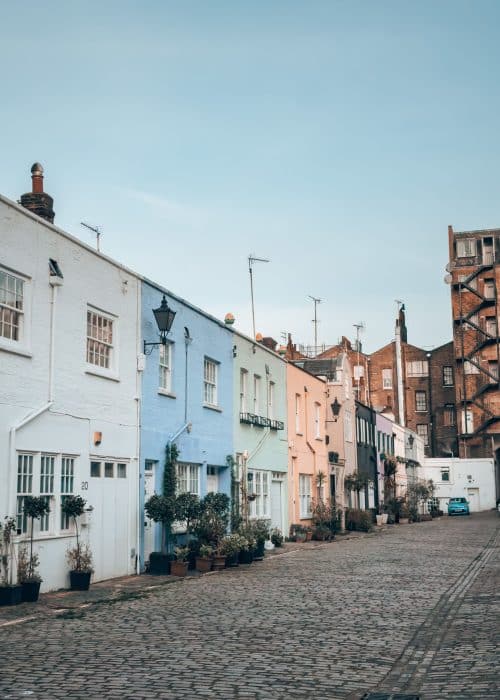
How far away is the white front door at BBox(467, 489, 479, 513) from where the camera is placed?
7196 centimetres

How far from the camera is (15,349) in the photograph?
15.0 meters

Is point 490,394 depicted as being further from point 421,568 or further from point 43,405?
point 43,405

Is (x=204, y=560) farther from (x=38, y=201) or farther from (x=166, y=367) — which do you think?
(x=38, y=201)

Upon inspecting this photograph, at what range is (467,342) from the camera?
75.6 metres

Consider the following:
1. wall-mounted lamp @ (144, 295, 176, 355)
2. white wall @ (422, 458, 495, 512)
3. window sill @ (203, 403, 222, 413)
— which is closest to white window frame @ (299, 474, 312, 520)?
window sill @ (203, 403, 222, 413)

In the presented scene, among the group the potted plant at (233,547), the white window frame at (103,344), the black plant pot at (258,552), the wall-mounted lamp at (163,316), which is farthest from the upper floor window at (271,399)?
the white window frame at (103,344)

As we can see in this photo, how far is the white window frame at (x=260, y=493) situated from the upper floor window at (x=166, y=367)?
717cm

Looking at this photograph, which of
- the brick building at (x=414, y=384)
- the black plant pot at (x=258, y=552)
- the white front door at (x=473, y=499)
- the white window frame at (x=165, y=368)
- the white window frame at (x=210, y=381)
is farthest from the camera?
the brick building at (x=414, y=384)

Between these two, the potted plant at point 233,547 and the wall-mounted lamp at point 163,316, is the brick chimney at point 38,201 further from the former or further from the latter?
the potted plant at point 233,547

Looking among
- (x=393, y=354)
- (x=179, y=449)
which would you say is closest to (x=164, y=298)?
(x=179, y=449)

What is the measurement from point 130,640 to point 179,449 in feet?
38.4

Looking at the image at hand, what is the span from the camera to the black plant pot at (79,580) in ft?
51.9

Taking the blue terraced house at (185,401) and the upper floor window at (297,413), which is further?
the upper floor window at (297,413)

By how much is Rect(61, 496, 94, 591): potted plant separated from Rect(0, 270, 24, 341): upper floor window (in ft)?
10.7
